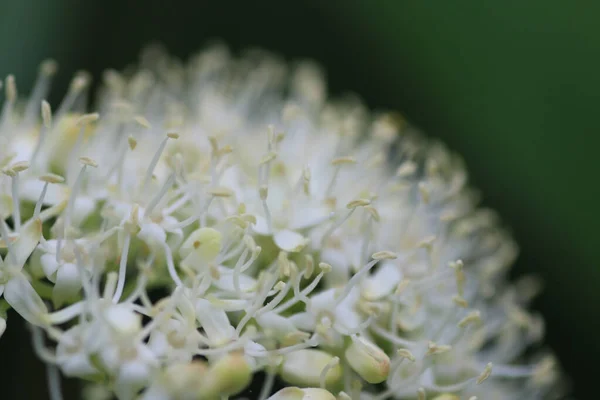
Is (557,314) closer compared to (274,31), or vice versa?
(557,314)

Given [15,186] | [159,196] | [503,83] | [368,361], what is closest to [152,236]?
[159,196]

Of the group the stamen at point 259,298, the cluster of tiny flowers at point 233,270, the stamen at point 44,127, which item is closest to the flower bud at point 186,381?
the cluster of tiny flowers at point 233,270

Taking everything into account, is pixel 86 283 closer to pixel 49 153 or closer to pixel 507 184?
pixel 49 153

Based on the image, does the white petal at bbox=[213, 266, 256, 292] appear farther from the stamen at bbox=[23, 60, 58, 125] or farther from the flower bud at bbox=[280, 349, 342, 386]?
the stamen at bbox=[23, 60, 58, 125]

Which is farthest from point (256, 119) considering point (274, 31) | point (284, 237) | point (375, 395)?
point (375, 395)

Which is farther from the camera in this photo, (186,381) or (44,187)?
(44,187)

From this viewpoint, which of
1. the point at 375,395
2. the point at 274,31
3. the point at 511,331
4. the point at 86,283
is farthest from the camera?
the point at 274,31

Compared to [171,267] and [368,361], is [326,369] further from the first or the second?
[171,267]
